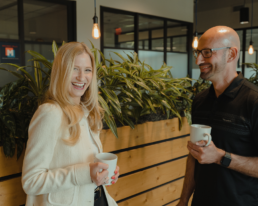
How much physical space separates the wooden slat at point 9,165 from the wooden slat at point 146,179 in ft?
2.17

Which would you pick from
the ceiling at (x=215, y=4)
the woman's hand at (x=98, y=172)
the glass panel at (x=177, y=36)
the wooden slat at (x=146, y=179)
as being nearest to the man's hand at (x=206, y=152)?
the woman's hand at (x=98, y=172)

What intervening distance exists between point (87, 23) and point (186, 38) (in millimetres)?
3429

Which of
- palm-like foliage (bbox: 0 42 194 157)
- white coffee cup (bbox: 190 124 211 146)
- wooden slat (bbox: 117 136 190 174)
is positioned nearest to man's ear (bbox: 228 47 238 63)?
white coffee cup (bbox: 190 124 211 146)

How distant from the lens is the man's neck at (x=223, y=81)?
130 cm

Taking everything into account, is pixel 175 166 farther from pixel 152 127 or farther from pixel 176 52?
pixel 176 52

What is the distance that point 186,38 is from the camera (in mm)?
7090

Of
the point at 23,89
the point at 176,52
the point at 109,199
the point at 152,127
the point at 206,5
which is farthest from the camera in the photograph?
the point at 206,5

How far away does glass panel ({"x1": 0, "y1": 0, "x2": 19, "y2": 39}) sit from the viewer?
161 inches

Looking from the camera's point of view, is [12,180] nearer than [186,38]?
Yes

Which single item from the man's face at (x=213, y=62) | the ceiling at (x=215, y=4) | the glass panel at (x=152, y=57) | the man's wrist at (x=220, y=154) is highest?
the ceiling at (x=215, y=4)

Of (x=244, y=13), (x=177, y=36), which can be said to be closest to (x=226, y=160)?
(x=244, y=13)

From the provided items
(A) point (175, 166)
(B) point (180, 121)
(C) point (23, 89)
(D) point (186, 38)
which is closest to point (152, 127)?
(B) point (180, 121)

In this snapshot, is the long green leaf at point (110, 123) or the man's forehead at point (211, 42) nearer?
the man's forehead at point (211, 42)

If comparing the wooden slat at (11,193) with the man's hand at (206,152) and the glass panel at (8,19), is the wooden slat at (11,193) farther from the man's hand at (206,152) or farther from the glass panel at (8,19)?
the glass panel at (8,19)
